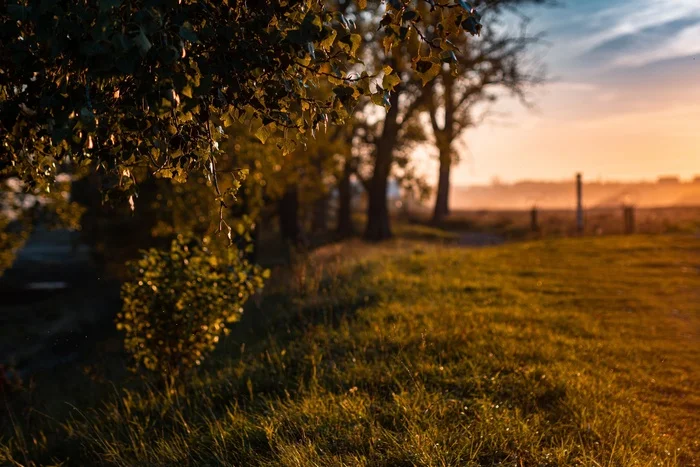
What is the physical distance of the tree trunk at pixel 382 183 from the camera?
81.7 ft

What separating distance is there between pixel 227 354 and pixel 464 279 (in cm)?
586

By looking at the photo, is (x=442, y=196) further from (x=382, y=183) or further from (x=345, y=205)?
(x=382, y=183)

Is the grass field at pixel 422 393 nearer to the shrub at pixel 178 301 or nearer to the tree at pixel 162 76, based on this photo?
the shrub at pixel 178 301

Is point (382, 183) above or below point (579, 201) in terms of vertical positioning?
above

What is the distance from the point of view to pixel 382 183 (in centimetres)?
2573

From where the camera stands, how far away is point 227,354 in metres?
9.00

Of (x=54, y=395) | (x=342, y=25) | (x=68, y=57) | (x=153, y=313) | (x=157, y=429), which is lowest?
(x=54, y=395)

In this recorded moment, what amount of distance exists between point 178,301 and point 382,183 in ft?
63.3

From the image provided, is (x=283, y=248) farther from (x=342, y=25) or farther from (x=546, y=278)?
(x=342, y=25)

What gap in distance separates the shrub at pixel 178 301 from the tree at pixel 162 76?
9.44 ft

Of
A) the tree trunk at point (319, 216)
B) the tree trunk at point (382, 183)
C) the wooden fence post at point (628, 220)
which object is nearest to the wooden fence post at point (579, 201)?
the wooden fence post at point (628, 220)

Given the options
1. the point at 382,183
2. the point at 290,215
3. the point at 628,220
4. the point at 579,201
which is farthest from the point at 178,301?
the point at 628,220

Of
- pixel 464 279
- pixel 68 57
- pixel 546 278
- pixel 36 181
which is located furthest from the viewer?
pixel 546 278

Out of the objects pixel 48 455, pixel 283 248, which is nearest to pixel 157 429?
pixel 48 455
